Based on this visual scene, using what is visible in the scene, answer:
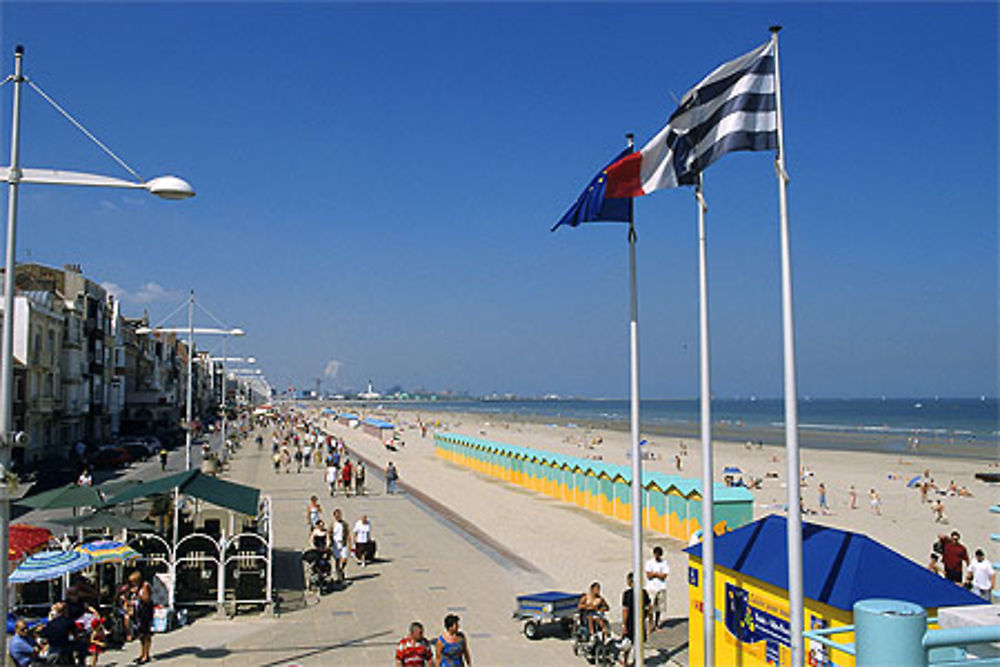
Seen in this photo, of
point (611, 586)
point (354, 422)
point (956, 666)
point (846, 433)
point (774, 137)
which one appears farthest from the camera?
point (846, 433)

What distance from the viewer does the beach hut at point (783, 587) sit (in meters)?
8.05

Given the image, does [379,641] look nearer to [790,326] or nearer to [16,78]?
[790,326]

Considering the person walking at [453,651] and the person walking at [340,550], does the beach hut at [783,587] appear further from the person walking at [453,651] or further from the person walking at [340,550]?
the person walking at [340,550]

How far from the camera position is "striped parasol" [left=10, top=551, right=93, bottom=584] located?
11684 millimetres

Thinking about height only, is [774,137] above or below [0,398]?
above

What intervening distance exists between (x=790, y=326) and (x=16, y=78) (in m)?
7.89

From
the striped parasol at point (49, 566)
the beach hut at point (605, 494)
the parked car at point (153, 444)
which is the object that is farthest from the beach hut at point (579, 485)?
the parked car at point (153, 444)

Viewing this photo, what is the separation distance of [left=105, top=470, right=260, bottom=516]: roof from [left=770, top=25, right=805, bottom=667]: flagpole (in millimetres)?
10081

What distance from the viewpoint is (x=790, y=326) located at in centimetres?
801

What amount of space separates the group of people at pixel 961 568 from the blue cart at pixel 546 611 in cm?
696

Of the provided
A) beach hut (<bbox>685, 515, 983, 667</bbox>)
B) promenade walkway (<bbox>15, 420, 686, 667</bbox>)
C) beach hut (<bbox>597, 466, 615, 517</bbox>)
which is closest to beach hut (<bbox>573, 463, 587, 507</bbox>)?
beach hut (<bbox>597, 466, 615, 517</bbox>)

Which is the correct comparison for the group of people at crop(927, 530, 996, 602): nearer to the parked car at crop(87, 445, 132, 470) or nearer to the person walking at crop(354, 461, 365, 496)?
the person walking at crop(354, 461, 365, 496)

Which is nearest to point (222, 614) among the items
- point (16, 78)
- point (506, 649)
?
point (506, 649)

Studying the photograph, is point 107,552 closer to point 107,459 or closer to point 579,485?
point 579,485
